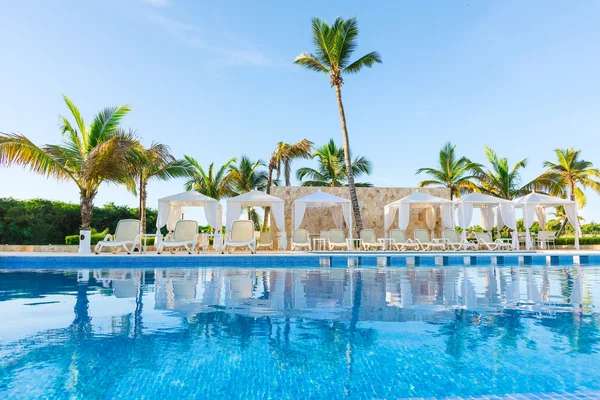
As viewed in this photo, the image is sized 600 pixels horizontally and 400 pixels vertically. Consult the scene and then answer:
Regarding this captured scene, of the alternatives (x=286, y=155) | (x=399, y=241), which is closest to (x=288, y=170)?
(x=286, y=155)

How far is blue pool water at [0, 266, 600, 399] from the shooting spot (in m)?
2.20

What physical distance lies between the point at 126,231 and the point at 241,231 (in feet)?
10.0

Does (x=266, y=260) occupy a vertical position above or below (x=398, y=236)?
below

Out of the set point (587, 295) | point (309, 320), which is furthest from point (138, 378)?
point (587, 295)

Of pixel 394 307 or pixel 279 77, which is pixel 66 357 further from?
pixel 279 77

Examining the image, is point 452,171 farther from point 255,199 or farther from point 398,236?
point 255,199

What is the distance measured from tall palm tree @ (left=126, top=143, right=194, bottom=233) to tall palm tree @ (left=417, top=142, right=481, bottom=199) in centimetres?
1231

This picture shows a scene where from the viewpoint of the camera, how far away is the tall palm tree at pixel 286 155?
2094 centimetres

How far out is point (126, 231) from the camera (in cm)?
1081

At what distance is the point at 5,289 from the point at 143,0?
39.2ft

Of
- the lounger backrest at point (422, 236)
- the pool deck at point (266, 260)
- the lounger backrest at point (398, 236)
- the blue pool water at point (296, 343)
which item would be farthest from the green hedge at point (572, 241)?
the blue pool water at point (296, 343)

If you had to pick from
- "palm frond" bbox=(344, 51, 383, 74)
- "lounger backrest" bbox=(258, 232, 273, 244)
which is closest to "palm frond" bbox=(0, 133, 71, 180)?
"lounger backrest" bbox=(258, 232, 273, 244)

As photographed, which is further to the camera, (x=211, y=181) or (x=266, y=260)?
(x=211, y=181)

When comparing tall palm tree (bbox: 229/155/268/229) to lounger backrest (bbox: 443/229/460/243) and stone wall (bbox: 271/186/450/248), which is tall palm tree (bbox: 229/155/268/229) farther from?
lounger backrest (bbox: 443/229/460/243)
